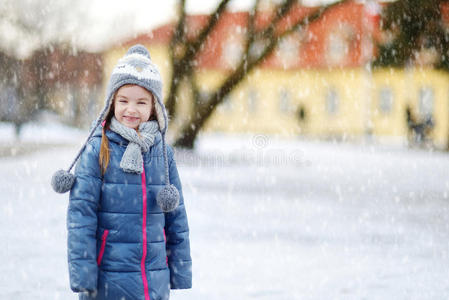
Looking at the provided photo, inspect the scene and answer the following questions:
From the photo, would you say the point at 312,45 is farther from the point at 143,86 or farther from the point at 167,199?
the point at 167,199

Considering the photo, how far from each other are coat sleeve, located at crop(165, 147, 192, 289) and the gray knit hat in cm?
15

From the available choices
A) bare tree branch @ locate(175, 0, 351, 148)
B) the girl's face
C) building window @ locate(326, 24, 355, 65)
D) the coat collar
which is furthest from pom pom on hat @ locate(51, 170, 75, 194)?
building window @ locate(326, 24, 355, 65)

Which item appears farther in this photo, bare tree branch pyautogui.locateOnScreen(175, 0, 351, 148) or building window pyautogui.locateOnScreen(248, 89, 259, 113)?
building window pyautogui.locateOnScreen(248, 89, 259, 113)

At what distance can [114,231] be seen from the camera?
109 inches

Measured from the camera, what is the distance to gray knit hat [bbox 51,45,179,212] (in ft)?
9.07

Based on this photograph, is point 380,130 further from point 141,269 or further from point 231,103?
point 141,269

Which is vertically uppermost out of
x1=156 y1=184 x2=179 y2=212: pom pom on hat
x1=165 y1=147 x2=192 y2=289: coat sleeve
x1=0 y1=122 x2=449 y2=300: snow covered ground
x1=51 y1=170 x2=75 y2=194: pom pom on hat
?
x1=51 y1=170 x2=75 y2=194: pom pom on hat

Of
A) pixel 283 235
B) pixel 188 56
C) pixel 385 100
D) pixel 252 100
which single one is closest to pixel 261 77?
pixel 252 100

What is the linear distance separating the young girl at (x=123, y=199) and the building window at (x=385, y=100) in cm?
3987

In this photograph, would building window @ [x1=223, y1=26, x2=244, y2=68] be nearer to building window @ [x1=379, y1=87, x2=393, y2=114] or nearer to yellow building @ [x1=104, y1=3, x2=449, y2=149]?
yellow building @ [x1=104, y1=3, x2=449, y2=149]

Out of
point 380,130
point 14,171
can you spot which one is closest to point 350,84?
point 380,130

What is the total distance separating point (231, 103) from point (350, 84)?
844cm

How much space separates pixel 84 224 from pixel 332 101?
4115cm

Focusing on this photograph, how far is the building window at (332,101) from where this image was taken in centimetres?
4284
